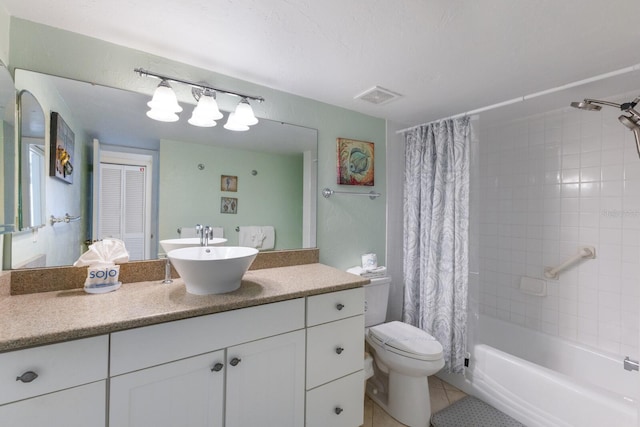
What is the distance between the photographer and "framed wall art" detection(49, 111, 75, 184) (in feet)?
4.08

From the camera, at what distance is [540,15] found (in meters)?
1.09

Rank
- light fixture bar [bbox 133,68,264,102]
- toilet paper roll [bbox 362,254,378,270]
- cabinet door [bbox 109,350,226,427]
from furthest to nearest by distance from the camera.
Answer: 1. toilet paper roll [bbox 362,254,378,270]
2. light fixture bar [bbox 133,68,264,102]
3. cabinet door [bbox 109,350,226,427]

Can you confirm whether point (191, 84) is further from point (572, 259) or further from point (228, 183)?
point (572, 259)

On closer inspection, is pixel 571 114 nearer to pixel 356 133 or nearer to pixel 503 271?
pixel 503 271

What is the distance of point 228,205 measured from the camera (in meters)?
1.68

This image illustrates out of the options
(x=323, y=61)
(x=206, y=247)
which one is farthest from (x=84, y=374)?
(x=323, y=61)

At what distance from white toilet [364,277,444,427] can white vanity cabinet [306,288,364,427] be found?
294 mm

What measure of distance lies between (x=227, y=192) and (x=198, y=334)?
86cm

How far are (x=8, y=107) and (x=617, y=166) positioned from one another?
3395mm

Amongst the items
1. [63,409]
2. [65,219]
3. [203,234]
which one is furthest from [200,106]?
[63,409]

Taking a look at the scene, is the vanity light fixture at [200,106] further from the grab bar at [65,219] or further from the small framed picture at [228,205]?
the grab bar at [65,219]

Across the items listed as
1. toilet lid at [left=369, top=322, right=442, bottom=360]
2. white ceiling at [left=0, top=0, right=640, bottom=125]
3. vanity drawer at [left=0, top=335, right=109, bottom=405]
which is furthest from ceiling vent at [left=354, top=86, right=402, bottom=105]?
vanity drawer at [left=0, top=335, right=109, bottom=405]

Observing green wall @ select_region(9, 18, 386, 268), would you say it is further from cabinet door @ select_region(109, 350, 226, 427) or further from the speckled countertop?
cabinet door @ select_region(109, 350, 226, 427)

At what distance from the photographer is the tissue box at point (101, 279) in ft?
3.95
